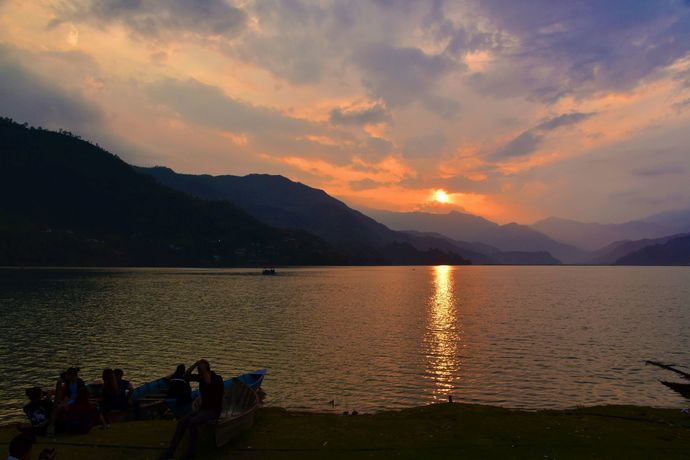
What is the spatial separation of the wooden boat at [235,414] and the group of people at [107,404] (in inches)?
23.8

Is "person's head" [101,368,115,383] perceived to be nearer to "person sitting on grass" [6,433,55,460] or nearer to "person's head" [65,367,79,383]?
"person's head" [65,367,79,383]

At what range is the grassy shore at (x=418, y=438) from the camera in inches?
649

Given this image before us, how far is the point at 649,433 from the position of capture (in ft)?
65.1

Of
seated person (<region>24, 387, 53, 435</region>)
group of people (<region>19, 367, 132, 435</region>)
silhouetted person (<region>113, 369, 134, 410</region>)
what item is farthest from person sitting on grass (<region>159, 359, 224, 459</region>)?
silhouetted person (<region>113, 369, 134, 410</region>)

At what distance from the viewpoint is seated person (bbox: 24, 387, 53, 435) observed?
18.6 m

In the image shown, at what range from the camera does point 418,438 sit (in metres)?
18.5

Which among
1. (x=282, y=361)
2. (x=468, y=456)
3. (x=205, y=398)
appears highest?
(x=205, y=398)

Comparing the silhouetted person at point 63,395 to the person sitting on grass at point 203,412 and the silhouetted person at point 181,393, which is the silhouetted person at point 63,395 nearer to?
the silhouetted person at point 181,393

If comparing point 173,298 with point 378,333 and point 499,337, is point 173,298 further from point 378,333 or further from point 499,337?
point 499,337

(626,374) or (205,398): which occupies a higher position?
(205,398)

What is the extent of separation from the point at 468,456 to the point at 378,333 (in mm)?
46012

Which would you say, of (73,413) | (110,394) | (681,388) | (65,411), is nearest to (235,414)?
(73,413)

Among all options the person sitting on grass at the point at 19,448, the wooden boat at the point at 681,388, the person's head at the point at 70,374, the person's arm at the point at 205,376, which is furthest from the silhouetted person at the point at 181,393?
the wooden boat at the point at 681,388

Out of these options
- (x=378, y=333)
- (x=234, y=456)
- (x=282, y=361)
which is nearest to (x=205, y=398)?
(x=234, y=456)
